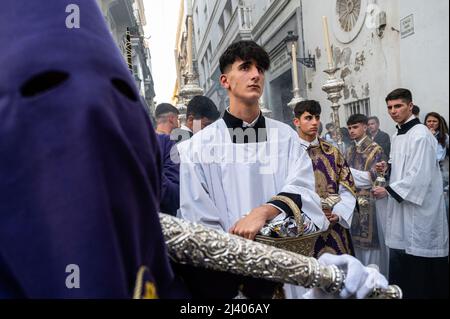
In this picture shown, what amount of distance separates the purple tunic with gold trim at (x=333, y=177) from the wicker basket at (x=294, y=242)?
1.82ft

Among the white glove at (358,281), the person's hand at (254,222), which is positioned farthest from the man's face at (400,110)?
the white glove at (358,281)

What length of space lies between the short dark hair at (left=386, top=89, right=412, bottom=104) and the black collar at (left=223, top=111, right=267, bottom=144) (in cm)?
51

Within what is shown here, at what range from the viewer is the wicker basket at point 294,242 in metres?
1.42

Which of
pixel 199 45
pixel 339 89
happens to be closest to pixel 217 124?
pixel 199 45

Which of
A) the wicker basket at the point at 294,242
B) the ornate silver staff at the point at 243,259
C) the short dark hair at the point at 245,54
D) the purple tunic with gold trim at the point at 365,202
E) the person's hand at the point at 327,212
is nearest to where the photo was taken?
the ornate silver staff at the point at 243,259

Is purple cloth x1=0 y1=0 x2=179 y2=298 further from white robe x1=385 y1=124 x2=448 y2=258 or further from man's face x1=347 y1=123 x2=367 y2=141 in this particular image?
man's face x1=347 y1=123 x2=367 y2=141

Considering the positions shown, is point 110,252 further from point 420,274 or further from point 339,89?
point 339,89

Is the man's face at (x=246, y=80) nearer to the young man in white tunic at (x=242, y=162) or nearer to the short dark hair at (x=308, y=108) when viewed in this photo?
the young man in white tunic at (x=242, y=162)

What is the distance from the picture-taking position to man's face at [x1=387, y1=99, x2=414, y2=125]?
150cm

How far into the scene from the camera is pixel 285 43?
76.3 inches

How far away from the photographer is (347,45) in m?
1.77

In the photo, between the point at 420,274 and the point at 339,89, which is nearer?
the point at 420,274

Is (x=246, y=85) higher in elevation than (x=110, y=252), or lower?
higher
